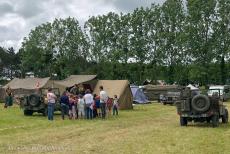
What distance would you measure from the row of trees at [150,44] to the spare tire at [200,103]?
139 feet

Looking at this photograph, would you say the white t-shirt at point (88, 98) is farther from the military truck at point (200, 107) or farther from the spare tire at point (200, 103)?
the spare tire at point (200, 103)

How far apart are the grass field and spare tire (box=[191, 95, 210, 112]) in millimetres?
936

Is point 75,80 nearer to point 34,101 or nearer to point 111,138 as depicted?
point 34,101

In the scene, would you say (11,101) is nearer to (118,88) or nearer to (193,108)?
(118,88)

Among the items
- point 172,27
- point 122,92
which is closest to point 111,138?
point 122,92

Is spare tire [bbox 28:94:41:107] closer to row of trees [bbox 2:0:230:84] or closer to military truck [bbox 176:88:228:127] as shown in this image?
military truck [bbox 176:88:228:127]

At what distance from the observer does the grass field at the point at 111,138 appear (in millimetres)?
14195

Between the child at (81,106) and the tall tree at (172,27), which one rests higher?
the tall tree at (172,27)

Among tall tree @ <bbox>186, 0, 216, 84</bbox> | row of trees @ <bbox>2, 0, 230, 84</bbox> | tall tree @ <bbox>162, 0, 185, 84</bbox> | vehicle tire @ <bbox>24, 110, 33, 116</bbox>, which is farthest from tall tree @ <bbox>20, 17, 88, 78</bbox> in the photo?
vehicle tire @ <bbox>24, 110, 33, 116</bbox>

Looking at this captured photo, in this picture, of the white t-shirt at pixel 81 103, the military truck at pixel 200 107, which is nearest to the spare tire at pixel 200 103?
the military truck at pixel 200 107

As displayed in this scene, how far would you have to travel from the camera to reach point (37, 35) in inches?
3201

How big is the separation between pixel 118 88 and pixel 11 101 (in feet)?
28.8

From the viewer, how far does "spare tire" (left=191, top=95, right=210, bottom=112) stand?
70.1 feet

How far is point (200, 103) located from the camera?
2153cm
